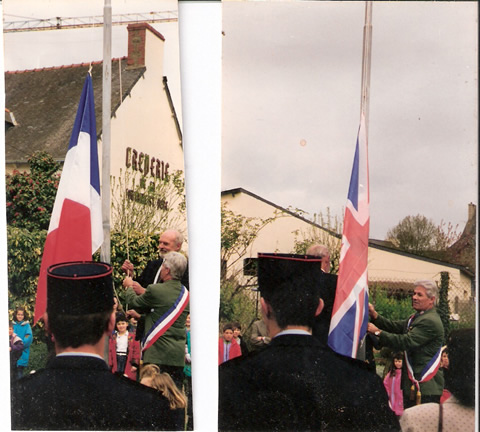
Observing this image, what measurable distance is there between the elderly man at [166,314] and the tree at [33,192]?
3.10 feet

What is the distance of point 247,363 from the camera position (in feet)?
19.7

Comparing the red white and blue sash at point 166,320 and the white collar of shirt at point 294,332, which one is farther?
the red white and blue sash at point 166,320

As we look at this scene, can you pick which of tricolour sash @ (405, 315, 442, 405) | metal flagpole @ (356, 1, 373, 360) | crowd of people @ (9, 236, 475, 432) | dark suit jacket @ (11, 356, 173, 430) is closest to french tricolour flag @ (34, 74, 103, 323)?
crowd of people @ (9, 236, 475, 432)

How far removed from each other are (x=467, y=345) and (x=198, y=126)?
8.55ft

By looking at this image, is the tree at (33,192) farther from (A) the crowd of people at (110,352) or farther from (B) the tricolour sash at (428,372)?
(B) the tricolour sash at (428,372)

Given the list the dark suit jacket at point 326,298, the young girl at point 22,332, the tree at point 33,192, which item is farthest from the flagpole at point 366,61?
the young girl at point 22,332

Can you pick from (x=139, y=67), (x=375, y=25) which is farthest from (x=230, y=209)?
(x=375, y=25)

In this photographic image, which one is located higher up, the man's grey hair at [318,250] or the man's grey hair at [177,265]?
the man's grey hair at [318,250]

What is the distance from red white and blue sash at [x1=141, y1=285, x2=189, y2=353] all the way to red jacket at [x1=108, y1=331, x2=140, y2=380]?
0.21 ft

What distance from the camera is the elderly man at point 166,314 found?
6070mm

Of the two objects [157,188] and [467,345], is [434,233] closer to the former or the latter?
[467,345]

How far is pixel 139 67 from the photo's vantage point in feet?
20.5

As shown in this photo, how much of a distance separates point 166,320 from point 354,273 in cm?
148

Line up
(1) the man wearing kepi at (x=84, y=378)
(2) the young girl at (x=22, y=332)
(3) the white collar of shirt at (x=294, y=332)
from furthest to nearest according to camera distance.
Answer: (2) the young girl at (x=22, y=332) < (3) the white collar of shirt at (x=294, y=332) < (1) the man wearing kepi at (x=84, y=378)
